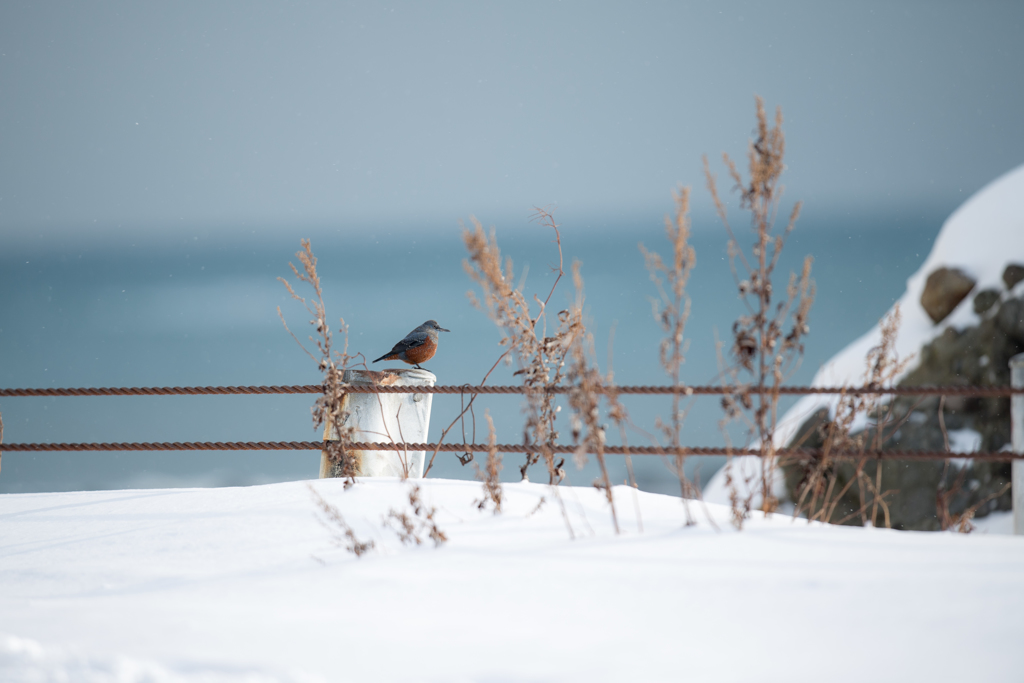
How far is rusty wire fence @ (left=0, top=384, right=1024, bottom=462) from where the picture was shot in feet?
7.79

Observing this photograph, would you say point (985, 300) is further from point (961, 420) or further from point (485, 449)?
point (485, 449)

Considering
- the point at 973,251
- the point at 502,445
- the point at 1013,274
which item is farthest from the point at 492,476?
the point at 973,251

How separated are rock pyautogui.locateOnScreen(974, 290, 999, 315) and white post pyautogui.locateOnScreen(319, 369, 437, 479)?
49.1 ft

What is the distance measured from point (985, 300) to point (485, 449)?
15.7m

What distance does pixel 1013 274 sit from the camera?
13.9 m

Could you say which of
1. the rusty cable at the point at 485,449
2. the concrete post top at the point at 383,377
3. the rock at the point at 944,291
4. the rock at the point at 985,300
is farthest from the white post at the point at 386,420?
the rock at the point at 944,291

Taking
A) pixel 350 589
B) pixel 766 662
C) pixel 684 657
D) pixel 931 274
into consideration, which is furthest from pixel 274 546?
pixel 931 274

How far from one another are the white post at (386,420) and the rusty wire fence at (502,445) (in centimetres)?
22

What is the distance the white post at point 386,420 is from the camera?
12.8ft

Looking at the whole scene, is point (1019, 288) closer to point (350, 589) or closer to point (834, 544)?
point (834, 544)

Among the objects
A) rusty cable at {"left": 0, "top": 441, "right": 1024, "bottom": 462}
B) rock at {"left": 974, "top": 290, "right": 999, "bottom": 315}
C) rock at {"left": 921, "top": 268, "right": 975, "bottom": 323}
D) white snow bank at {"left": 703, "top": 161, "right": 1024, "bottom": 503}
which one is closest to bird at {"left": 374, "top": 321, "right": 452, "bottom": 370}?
rusty cable at {"left": 0, "top": 441, "right": 1024, "bottom": 462}

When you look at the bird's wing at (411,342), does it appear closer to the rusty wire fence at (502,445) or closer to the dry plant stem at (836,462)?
the rusty wire fence at (502,445)

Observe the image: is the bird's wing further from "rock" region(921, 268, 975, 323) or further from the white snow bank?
"rock" region(921, 268, 975, 323)

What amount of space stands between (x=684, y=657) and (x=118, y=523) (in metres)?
2.42
